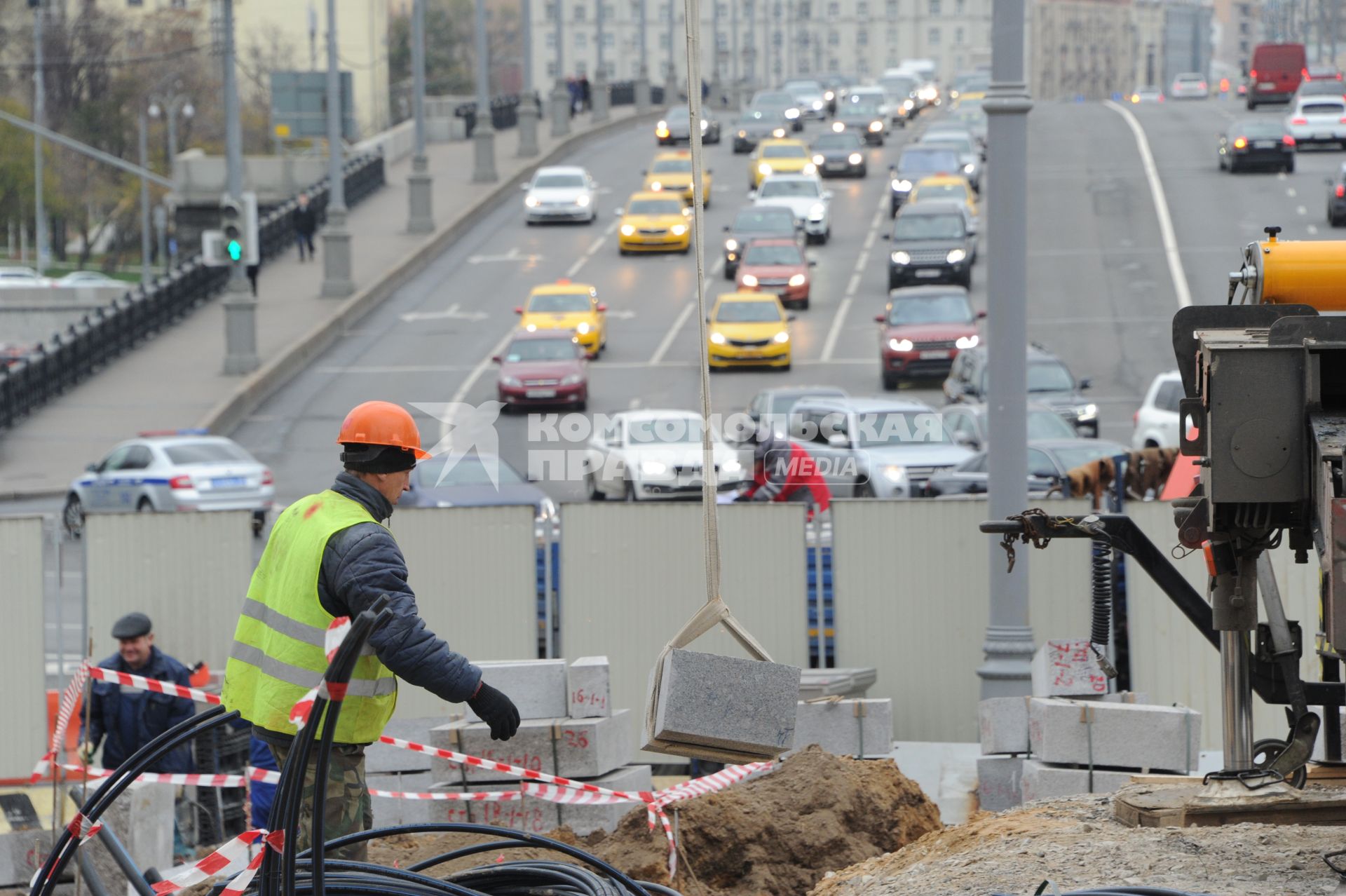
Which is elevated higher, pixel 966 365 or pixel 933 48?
pixel 933 48

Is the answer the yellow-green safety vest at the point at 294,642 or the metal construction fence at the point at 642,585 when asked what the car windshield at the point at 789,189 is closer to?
the metal construction fence at the point at 642,585

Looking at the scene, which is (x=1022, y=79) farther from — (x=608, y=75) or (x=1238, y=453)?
(x=608, y=75)

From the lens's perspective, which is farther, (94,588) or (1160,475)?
(1160,475)

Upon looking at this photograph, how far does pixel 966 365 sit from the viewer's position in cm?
2980

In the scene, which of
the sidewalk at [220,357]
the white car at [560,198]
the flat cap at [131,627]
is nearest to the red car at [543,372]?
the sidewalk at [220,357]

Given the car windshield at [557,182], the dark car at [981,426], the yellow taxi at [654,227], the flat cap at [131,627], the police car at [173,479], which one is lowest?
the police car at [173,479]

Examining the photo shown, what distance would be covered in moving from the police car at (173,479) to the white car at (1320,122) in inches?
1703

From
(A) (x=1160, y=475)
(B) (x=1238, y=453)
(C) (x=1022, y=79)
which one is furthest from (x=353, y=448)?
(A) (x=1160, y=475)

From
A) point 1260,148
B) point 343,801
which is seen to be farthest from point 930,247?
point 343,801

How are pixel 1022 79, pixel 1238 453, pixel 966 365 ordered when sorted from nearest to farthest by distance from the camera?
pixel 1238 453 → pixel 1022 79 → pixel 966 365

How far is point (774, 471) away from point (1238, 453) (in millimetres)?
15235

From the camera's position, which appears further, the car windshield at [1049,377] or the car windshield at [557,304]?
the car windshield at [557,304]

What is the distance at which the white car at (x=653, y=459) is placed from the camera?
23547 millimetres

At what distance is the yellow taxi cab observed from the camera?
175 feet
